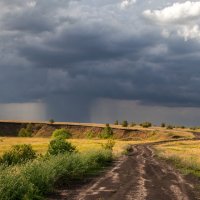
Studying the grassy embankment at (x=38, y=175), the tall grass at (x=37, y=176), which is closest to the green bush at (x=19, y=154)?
the grassy embankment at (x=38, y=175)

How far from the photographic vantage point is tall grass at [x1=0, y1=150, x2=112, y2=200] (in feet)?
62.0

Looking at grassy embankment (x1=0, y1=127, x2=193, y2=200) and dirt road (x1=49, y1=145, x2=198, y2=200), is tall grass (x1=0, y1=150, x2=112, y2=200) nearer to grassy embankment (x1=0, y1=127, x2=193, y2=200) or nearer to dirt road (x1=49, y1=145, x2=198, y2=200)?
grassy embankment (x1=0, y1=127, x2=193, y2=200)

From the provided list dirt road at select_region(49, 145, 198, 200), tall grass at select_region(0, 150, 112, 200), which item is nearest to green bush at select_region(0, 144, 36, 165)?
tall grass at select_region(0, 150, 112, 200)

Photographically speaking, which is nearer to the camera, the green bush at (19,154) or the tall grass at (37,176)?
the tall grass at (37,176)

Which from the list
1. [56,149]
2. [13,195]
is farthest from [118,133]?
[13,195]

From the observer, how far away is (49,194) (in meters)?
22.2

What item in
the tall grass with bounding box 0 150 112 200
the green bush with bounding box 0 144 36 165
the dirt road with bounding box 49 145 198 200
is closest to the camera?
the tall grass with bounding box 0 150 112 200

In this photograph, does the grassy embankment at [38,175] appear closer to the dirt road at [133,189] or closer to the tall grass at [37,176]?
the tall grass at [37,176]

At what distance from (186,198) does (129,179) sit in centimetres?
815

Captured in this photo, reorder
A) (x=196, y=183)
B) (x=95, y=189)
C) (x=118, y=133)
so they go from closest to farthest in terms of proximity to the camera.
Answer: (x=95, y=189) < (x=196, y=183) < (x=118, y=133)

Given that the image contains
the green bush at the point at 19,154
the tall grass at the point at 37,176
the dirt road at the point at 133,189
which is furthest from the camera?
the green bush at the point at 19,154

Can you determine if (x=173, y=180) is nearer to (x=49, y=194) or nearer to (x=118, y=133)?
Answer: (x=49, y=194)

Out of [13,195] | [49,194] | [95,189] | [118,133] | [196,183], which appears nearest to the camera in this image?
[13,195]

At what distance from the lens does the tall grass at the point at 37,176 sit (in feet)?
62.0
